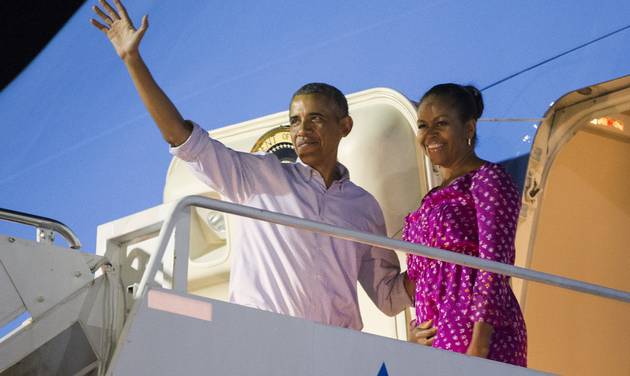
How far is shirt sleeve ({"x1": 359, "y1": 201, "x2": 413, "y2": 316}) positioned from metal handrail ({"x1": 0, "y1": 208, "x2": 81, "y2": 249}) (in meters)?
1.23

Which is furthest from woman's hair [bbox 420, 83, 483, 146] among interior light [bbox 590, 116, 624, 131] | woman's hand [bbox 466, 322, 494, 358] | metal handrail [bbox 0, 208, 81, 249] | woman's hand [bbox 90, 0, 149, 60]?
interior light [bbox 590, 116, 624, 131]

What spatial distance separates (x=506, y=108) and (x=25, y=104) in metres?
5.40

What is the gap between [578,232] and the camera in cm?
582

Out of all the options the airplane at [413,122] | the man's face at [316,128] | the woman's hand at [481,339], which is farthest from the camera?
the airplane at [413,122]

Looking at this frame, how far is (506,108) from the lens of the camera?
5367mm

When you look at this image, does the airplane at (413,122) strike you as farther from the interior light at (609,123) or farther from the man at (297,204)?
the man at (297,204)

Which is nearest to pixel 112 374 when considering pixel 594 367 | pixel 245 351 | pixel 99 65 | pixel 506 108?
pixel 245 351

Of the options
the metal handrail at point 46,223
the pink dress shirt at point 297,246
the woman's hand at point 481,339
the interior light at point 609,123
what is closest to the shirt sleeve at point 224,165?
the pink dress shirt at point 297,246

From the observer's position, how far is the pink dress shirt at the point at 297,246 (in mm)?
4207

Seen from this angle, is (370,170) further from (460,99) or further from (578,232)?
(578,232)

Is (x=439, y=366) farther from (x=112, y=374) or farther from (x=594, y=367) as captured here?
(x=594, y=367)

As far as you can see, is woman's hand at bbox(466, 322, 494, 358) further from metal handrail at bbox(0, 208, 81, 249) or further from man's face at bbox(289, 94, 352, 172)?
metal handrail at bbox(0, 208, 81, 249)

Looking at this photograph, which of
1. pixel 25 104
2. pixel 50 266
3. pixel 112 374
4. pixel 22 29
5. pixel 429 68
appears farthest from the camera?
pixel 22 29

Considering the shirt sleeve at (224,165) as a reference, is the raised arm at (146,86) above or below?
above
